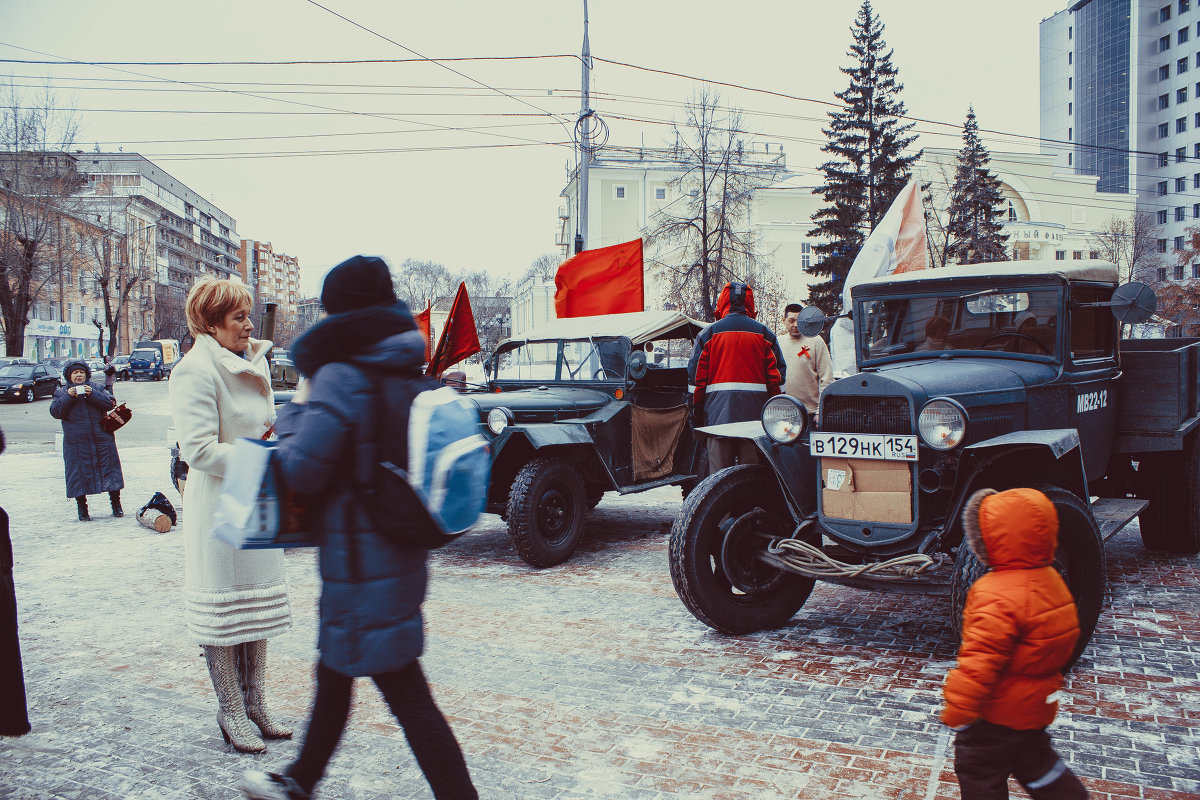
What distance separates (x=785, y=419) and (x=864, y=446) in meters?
0.50

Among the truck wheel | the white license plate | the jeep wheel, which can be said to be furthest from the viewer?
the jeep wheel

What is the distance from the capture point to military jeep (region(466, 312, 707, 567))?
6773 millimetres

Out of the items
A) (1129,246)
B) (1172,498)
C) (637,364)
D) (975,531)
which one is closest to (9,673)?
(975,531)

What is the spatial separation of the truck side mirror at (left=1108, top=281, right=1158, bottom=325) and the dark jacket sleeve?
195 inches

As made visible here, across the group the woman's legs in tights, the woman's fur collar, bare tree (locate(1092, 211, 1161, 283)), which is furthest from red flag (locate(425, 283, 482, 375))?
bare tree (locate(1092, 211, 1161, 283))

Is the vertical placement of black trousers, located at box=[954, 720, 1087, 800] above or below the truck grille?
below

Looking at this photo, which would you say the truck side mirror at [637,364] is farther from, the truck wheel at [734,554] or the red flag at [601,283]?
the truck wheel at [734,554]

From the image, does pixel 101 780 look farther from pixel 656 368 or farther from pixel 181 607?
pixel 656 368

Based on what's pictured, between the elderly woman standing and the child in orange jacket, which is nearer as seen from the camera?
the child in orange jacket

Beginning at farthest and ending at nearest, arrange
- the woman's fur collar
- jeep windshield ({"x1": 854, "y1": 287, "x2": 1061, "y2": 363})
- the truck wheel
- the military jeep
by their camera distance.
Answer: the military jeep → jeep windshield ({"x1": 854, "y1": 287, "x2": 1061, "y2": 363}) → the truck wheel → the woman's fur collar

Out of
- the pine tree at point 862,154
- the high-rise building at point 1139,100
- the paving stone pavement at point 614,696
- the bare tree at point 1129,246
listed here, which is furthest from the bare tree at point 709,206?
the high-rise building at point 1139,100

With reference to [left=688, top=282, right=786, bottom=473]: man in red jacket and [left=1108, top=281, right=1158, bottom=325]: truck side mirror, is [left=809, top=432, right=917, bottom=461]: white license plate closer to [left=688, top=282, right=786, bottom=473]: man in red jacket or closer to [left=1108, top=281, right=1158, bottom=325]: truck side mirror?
[left=688, top=282, right=786, bottom=473]: man in red jacket

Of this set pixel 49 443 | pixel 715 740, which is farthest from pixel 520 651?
pixel 49 443

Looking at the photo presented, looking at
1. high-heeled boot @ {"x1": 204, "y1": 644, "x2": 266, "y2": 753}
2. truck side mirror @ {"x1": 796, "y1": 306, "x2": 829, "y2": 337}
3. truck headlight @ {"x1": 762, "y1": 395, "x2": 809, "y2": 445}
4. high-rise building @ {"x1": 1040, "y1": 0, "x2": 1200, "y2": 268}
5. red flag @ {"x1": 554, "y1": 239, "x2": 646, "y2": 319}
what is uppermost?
high-rise building @ {"x1": 1040, "y1": 0, "x2": 1200, "y2": 268}
